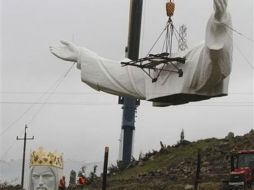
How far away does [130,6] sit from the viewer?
4256 centimetres

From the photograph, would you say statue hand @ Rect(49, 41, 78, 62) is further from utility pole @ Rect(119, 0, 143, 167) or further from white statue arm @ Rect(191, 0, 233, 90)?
utility pole @ Rect(119, 0, 143, 167)

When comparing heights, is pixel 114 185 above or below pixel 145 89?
below

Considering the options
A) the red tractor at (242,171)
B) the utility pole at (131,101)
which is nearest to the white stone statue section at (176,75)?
the red tractor at (242,171)

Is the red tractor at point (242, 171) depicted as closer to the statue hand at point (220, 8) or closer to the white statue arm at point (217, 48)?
the white statue arm at point (217, 48)

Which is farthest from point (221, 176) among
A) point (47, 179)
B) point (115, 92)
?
point (115, 92)

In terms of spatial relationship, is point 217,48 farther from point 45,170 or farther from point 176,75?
point 45,170

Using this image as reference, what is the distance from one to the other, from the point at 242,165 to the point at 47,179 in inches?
395

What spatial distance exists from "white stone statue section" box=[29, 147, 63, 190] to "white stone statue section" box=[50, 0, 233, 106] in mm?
4408

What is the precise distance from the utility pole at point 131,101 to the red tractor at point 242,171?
43.6ft

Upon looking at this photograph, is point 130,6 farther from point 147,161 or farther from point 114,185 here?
point 114,185

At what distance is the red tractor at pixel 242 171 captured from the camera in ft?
84.0

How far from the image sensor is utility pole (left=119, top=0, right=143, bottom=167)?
136ft

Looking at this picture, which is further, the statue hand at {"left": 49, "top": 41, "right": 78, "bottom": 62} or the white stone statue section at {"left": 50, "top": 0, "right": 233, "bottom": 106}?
the statue hand at {"left": 49, "top": 41, "right": 78, "bottom": 62}

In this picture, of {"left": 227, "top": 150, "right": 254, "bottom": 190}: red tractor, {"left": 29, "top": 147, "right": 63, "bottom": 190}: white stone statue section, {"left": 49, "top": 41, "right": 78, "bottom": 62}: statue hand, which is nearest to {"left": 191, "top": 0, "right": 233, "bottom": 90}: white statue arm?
{"left": 49, "top": 41, "right": 78, "bottom": 62}: statue hand
